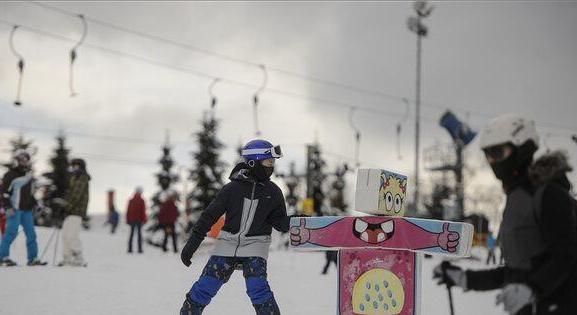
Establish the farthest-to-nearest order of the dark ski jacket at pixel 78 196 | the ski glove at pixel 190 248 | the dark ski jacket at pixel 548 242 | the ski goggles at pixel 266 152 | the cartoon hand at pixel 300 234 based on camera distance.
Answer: the dark ski jacket at pixel 78 196 < the cartoon hand at pixel 300 234 < the ski goggles at pixel 266 152 < the ski glove at pixel 190 248 < the dark ski jacket at pixel 548 242

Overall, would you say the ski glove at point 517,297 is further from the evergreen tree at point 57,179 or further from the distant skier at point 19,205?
the evergreen tree at point 57,179

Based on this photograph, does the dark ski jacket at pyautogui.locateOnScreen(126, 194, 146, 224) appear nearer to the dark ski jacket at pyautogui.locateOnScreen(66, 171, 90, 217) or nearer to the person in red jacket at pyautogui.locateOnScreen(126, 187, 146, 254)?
the person in red jacket at pyautogui.locateOnScreen(126, 187, 146, 254)

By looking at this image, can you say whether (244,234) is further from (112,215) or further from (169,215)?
(112,215)

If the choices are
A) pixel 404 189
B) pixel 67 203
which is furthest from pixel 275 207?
pixel 67 203

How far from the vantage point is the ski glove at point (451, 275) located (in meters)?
3.16

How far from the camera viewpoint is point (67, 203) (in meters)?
10.8

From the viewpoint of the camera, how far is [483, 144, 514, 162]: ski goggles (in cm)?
315

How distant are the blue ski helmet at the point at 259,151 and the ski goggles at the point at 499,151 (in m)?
2.28

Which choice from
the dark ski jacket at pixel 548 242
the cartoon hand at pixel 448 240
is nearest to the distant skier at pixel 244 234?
the cartoon hand at pixel 448 240

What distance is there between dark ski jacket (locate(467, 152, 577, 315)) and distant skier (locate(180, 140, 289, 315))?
222 centimetres

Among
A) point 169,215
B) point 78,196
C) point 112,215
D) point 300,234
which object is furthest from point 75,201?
point 112,215

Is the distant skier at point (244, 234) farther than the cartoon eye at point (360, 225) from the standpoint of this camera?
No

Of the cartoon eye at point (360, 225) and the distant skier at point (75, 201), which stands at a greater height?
the distant skier at point (75, 201)

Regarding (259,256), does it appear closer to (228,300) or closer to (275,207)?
(275,207)
